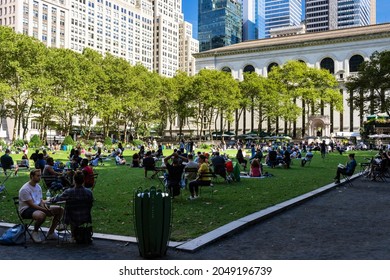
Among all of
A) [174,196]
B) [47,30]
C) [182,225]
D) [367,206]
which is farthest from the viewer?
[47,30]

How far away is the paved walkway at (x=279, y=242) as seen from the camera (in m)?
7.13

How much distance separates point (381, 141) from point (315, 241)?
63.5 meters

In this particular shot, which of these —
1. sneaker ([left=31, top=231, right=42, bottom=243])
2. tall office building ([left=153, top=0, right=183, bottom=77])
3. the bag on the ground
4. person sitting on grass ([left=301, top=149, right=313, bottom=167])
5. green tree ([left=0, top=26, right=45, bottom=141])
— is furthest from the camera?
tall office building ([left=153, top=0, right=183, bottom=77])

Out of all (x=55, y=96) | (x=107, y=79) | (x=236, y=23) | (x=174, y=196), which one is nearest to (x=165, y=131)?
(x=107, y=79)

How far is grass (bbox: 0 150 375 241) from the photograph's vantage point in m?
9.44

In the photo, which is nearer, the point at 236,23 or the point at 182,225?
the point at 182,225

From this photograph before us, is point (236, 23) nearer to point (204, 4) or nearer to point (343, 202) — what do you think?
point (204, 4)

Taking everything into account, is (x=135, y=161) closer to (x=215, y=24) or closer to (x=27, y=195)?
(x=27, y=195)

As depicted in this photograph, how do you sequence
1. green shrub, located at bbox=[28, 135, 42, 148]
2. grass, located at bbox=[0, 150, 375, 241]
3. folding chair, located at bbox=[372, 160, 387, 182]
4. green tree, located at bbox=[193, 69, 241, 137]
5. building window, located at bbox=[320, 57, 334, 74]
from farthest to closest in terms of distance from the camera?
building window, located at bbox=[320, 57, 334, 74] < green tree, located at bbox=[193, 69, 241, 137] < green shrub, located at bbox=[28, 135, 42, 148] < folding chair, located at bbox=[372, 160, 387, 182] < grass, located at bbox=[0, 150, 375, 241]

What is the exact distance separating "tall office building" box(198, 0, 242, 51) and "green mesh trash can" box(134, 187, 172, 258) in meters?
180

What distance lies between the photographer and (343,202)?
1341 cm

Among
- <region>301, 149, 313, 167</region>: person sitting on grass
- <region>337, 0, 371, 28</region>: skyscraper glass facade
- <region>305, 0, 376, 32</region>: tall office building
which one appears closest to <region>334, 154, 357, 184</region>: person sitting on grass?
<region>301, 149, 313, 167</region>: person sitting on grass

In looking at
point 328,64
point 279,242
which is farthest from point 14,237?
point 328,64

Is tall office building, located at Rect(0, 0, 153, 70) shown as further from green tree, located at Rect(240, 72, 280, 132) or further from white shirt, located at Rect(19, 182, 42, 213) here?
white shirt, located at Rect(19, 182, 42, 213)
